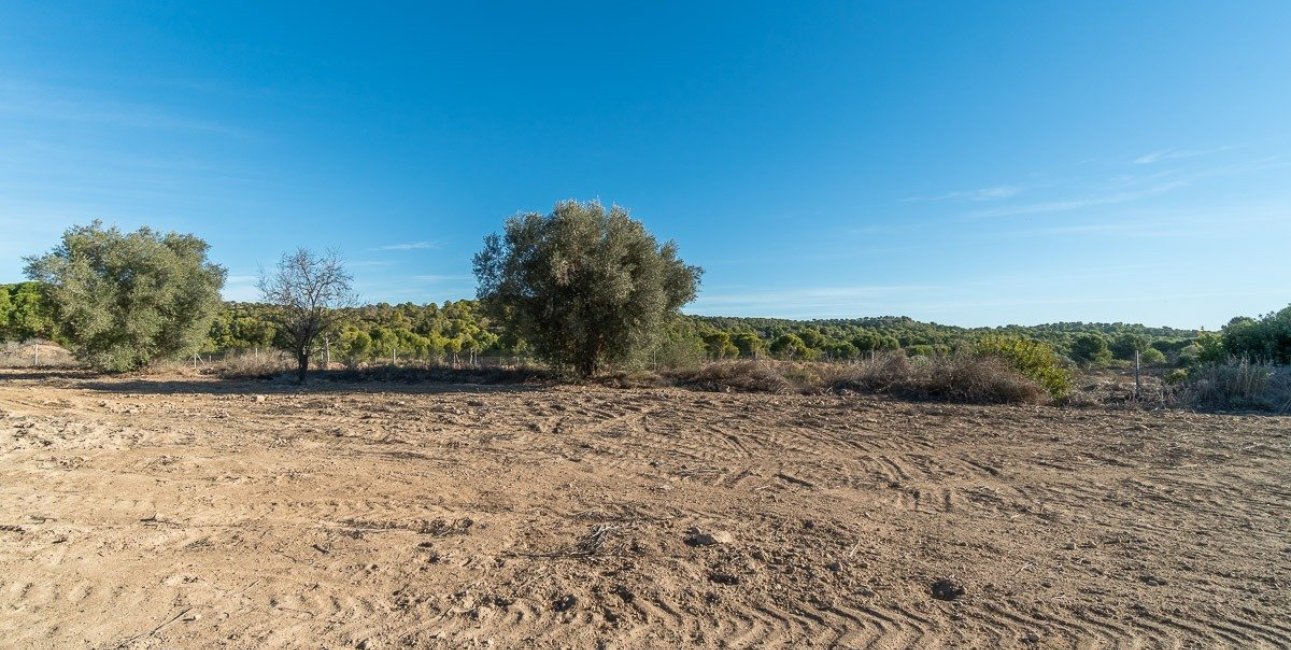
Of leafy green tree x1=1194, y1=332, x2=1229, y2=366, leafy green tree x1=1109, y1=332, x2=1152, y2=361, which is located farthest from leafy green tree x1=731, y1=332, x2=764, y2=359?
leafy green tree x1=1109, y1=332, x2=1152, y2=361

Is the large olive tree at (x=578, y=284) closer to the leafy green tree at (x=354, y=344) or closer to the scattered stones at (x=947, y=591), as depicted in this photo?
the scattered stones at (x=947, y=591)

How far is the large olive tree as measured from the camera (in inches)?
691

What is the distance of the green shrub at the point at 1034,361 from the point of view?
A: 14.2m

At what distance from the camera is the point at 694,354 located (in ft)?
65.1

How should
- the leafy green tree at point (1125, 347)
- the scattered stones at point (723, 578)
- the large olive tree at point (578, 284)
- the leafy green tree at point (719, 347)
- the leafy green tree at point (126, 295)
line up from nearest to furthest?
1. the scattered stones at point (723, 578)
2. the large olive tree at point (578, 284)
3. the leafy green tree at point (126, 295)
4. the leafy green tree at point (719, 347)
5. the leafy green tree at point (1125, 347)

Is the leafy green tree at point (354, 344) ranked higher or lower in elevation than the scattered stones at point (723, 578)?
higher

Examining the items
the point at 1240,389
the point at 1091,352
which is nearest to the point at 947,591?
the point at 1240,389

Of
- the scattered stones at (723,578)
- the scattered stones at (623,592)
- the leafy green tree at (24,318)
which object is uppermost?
the leafy green tree at (24,318)

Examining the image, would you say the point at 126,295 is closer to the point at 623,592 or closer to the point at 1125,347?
the point at 623,592

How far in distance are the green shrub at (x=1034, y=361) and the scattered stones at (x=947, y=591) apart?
1172 centimetres

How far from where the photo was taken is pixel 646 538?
502cm

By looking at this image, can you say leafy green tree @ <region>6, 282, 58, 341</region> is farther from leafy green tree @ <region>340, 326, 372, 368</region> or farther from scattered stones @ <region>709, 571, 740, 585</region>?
scattered stones @ <region>709, 571, 740, 585</region>

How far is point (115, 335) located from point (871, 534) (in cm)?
2854

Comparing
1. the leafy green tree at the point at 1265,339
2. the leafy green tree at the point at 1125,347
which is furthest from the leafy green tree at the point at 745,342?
the leafy green tree at the point at 1125,347
